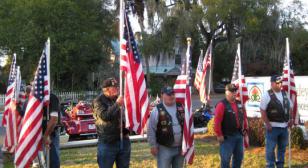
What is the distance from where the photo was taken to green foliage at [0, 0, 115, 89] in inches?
1172

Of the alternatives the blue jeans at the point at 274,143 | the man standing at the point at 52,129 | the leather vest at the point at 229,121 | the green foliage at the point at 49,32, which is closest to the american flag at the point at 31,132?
the man standing at the point at 52,129

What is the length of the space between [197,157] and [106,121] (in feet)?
16.2

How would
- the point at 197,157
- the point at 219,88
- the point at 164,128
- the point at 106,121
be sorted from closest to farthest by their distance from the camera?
the point at 106,121 < the point at 164,128 < the point at 197,157 < the point at 219,88

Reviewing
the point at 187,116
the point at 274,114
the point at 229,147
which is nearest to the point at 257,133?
the point at 274,114

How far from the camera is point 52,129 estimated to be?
6.88 meters

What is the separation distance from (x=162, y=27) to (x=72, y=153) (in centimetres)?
2810

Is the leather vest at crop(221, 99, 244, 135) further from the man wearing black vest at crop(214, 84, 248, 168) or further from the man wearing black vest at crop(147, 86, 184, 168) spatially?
the man wearing black vest at crop(147, 86, 184, 168)

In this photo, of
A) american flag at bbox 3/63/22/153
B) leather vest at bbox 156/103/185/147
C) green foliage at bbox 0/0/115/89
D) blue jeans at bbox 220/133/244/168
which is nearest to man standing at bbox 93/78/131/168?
leather vest at bbox 156/103/185/147

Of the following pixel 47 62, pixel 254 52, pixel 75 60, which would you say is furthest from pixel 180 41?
pixel 47 62

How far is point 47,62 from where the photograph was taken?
7000 mm

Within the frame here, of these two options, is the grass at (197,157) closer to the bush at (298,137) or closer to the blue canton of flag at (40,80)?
the bush at (298,137)

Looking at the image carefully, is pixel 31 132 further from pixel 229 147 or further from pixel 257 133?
pixel 257 133

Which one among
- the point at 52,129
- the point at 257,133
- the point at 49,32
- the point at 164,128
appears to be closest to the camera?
the point at 164,128

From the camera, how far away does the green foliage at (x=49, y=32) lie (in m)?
29.8
